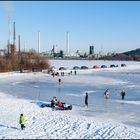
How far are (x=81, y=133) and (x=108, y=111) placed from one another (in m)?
5.73

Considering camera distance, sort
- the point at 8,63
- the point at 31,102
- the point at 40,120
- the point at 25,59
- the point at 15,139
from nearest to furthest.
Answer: the point at 15,139 → the point at 40,120 → the point at 31,102 → the point at 8,63 → the point at 25,59

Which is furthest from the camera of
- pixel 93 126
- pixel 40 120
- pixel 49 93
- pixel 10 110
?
pixel 49 93

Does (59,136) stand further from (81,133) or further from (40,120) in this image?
(40,120)

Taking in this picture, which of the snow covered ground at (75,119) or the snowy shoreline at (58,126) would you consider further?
the snow covered ground at (75,119)

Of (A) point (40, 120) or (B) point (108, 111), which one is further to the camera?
(B) point (108, 111)

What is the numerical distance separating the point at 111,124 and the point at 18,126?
4.30m

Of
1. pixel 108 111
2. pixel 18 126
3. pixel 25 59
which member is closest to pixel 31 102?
pixel 108 111

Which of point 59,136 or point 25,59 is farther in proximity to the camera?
point 25,59

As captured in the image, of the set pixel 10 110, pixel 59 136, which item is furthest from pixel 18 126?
pixel 10 110

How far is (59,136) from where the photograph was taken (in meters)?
14.3

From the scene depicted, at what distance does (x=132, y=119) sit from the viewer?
59.2ft

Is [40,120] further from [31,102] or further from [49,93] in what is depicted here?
[49,93]

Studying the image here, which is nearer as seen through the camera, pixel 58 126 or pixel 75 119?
pixel 58 126

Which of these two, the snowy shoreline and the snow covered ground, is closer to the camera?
the snowy shoreline
